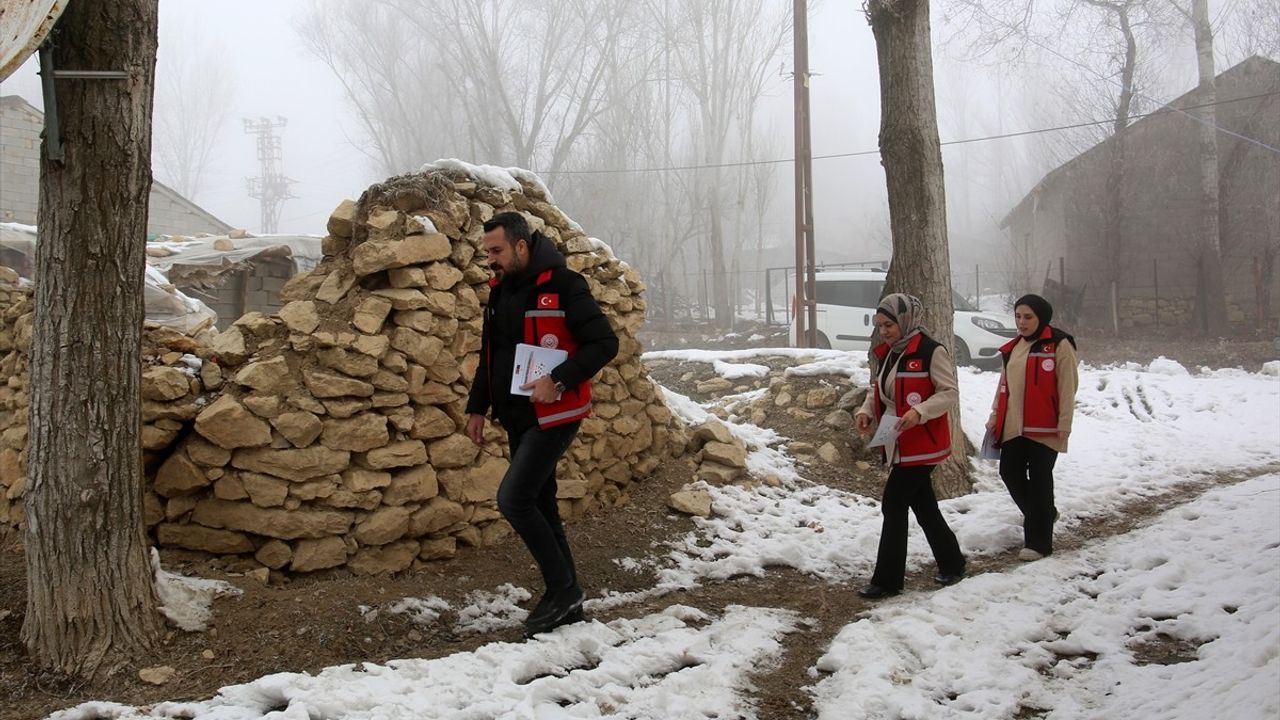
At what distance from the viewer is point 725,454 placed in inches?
261

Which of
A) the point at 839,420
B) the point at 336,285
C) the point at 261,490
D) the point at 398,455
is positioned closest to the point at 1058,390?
the point at 839,420

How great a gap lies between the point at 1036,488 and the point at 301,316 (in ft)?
14.3

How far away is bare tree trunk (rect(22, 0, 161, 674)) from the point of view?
3.08 metres

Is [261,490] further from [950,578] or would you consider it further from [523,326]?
[950,578]

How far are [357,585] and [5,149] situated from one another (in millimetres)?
17043

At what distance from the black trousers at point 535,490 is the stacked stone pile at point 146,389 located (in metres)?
1.68

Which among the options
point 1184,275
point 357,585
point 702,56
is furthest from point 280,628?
point 702,56

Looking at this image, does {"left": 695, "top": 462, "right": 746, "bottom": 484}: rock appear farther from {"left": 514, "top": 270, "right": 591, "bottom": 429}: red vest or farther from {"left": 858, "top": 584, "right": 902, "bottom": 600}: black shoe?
{"left": 514, "top": 270, "right": 591, "bottom": 429}: red vest

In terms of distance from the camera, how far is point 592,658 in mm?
3527

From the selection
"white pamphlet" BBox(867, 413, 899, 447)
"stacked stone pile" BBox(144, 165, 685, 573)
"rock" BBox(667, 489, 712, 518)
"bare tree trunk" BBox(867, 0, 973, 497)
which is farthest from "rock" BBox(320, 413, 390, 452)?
"bare tree trunk" BBox(867, 0, 973, 497)

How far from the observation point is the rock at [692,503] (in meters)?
5.83

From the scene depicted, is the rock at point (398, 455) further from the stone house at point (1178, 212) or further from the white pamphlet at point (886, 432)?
the stone house at point (1178, 212)

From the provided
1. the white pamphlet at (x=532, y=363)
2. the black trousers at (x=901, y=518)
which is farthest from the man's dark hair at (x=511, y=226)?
the black trousers at (x=901, y=518)

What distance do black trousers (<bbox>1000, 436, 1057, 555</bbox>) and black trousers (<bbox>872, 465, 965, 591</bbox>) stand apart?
2.59 ft
